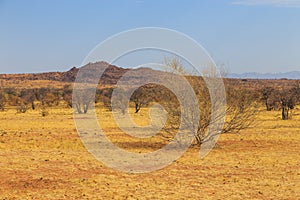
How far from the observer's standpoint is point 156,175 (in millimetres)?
13805

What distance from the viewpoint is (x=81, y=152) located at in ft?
61.3

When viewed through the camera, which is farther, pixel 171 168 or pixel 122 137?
pixel 122 137

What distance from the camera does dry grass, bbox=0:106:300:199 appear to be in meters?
11.4

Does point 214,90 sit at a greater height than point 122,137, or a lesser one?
greater

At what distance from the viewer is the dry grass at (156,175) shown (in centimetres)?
1138

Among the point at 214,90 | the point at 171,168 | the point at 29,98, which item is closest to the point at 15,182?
the point at 171,168

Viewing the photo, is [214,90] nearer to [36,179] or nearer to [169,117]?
[169,117]

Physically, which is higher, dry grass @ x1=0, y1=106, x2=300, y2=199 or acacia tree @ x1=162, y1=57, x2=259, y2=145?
acacia tree @ x1=162, y1=57, x2=259, y2=145

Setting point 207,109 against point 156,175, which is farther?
point 207,109

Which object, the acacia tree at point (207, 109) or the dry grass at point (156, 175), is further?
the acacia tree at point (207, 109)

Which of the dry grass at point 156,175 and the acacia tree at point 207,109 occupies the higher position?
the acacia tree at point 207,109

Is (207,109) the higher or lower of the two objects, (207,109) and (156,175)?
the higher

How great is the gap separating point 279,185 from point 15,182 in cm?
719

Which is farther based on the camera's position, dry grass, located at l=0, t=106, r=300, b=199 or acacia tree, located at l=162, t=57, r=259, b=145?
acacia tree, located at l=162, t=57, r=259, b=145
